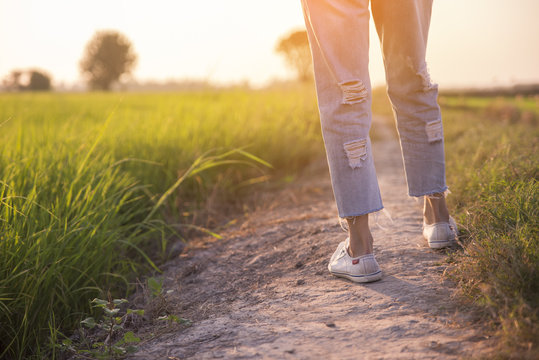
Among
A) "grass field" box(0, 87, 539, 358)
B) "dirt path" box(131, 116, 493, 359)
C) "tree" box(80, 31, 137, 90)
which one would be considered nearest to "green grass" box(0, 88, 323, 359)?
"grass field" box(0, 87, 539, 358)

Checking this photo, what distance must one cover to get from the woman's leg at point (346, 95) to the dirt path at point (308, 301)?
0.76ft

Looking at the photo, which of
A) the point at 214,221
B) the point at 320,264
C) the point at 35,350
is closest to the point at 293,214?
the point at 214,221

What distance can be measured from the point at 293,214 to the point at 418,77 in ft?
4.33

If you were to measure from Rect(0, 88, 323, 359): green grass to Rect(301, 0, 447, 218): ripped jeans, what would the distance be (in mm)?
1105

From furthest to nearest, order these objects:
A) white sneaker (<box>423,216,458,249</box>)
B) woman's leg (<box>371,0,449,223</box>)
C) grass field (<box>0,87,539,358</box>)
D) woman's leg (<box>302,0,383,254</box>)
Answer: white sneaker (<box>423,216,458,249</box>), woman's leg (<box>371,0,449,223</box>), woman's leg (<box>302,0,383,254</box>), grass field (<box>0,87,539,358</box>)

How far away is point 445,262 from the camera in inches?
67.7

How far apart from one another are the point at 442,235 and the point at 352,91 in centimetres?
70

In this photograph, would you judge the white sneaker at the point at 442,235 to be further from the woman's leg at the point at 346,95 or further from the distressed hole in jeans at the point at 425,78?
the distressed hole in jeans at the point at 425,78

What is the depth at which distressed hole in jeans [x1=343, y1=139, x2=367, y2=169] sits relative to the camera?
1620 millimetres

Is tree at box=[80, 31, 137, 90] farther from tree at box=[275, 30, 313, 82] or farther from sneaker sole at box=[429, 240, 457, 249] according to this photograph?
sneaker sole at box=[429, 240, 457, 249]

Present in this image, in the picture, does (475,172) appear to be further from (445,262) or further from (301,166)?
(301,166)

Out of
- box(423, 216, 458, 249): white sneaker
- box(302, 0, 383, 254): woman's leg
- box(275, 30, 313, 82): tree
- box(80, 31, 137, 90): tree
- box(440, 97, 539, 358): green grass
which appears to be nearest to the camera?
box(440, 97, 539, 358): green grass

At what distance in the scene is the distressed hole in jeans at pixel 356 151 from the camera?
1.62 metres

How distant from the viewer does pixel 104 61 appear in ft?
141
